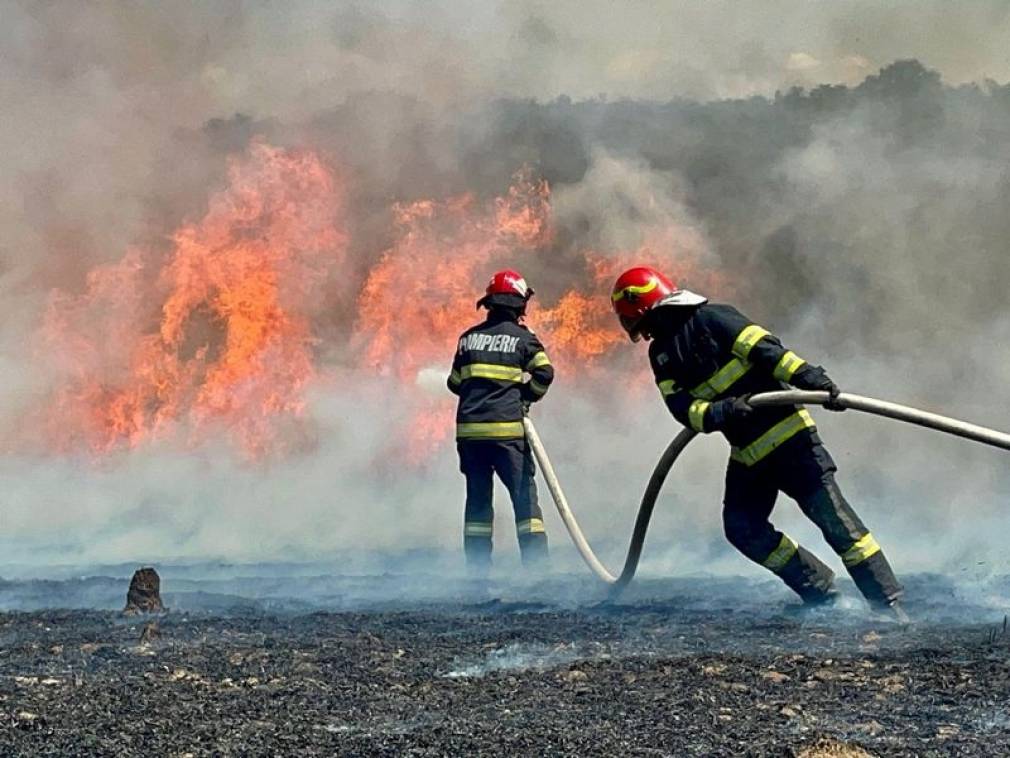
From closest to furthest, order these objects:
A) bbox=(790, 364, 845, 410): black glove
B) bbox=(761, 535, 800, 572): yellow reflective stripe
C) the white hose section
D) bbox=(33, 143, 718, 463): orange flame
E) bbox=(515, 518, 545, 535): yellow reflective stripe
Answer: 1. bbox=(790, 364, 845, 410): black glove
2. bbox=(761, 535, 800, 572): yellow reflective stripe
3. the white hose section
4. bbox=(515, 518, 545, 535): yellow reflective stripe
5. bbox=(33, 143, 718, 463): orange flame

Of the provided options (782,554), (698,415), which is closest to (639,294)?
(698,415)

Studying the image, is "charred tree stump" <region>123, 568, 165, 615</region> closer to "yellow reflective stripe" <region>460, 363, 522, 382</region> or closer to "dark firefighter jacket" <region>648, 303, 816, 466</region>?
"dark firefighter jacket" <region>648, 303, 816, 466</region>

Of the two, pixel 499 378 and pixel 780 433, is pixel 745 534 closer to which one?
pixel 780 433

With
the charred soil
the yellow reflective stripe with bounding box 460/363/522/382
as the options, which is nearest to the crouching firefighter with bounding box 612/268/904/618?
the charred soil

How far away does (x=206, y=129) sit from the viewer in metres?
15.6

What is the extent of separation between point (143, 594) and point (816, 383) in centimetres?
369

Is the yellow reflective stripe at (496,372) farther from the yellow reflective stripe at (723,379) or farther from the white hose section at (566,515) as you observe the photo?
the yellow reflective stripe at (723,379)

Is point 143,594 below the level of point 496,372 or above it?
below

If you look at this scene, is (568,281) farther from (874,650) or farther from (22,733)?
(22,733)

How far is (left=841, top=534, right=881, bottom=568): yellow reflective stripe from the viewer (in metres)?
6.32

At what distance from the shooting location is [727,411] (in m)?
6.30

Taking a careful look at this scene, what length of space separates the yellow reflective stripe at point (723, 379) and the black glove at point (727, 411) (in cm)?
14

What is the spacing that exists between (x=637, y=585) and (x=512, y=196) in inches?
299

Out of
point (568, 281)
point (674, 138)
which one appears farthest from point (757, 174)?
point (568, 281)
